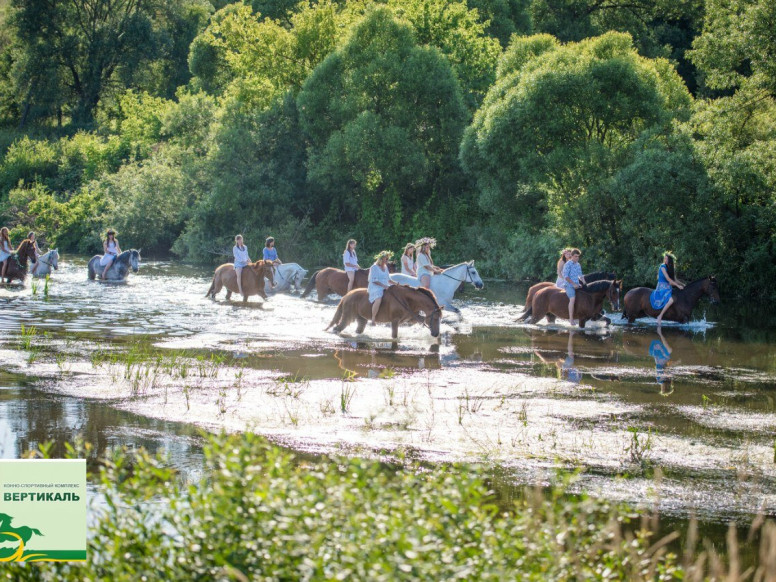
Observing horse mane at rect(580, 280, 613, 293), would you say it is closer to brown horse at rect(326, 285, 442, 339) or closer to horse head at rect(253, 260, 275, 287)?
brown horse at rect(326, 285, 442, 339)

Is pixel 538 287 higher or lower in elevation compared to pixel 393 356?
higher

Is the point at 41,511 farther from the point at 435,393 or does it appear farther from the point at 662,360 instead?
the point at 662,360

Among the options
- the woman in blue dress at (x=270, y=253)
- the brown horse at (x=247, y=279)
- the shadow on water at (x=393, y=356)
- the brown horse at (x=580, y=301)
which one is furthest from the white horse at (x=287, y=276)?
the brown horse at (x=580, y=301)

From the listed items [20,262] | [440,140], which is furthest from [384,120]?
[20,262]

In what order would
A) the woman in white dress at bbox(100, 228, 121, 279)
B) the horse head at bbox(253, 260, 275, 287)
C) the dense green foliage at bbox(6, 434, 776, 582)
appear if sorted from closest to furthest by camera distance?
1. the dense green foliage at bbox(6, 434, 776, 582)
2. the horse head at bbox(253, 260, 275, 287)
3. the woman in white dress at bbox(100, 228, 121, 279)

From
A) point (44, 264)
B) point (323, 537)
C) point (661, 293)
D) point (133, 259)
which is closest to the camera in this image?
point (323, 537)

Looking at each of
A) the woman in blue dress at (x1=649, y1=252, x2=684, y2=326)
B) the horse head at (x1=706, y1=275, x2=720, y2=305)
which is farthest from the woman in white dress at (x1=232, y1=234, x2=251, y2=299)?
the horse head at (x1=706, y1=275, x2=720, y2=305)

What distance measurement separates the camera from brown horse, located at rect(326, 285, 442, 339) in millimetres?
19844

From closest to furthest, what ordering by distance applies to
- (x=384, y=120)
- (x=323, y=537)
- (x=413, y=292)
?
1. (x=323, y=537)
2. (x=413, y=292)
3. (x=384, y=120)

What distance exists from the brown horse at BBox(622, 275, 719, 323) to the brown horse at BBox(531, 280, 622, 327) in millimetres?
911

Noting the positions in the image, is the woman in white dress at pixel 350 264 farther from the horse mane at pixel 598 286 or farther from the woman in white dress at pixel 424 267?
the horse mane at pixel 598 286

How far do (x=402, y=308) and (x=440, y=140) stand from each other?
2766cm

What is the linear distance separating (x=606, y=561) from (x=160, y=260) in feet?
146

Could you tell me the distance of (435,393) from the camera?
1380 centimetres
